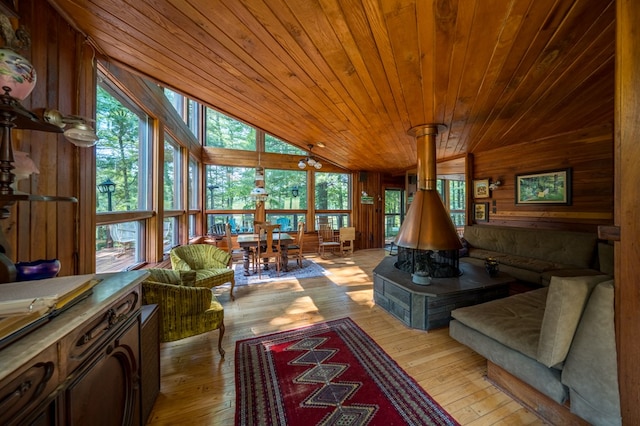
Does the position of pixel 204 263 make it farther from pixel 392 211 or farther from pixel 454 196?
pixel 454 196

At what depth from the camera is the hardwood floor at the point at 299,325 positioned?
1494mm

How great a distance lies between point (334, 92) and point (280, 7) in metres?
1.05

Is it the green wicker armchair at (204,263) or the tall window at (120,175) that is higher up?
the tall window at (120,175)

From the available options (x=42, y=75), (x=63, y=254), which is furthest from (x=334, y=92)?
(x=63, y=254)

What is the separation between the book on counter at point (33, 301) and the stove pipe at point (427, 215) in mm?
2842

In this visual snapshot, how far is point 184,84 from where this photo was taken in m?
2.35

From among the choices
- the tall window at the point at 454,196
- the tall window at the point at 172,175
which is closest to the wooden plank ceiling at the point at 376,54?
the tall window at the point at 172,175

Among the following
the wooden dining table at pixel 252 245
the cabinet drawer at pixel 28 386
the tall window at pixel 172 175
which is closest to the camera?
the cabinet drawer at pixel 28 386

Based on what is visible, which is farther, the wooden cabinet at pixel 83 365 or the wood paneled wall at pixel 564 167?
the wood paneled wall at pixel 564 167

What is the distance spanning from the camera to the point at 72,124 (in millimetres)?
1215

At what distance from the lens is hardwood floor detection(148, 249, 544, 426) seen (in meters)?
1.49

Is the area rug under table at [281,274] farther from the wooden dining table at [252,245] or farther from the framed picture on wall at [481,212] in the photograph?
the framed picture on wall at [481,212]

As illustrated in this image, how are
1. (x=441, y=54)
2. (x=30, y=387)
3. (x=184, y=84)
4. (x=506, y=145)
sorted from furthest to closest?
(x=506, y=145) → (x=184, y=84) → (x=441, y=54) → (x=30, y=387)

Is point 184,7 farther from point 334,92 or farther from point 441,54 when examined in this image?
point 441,54
